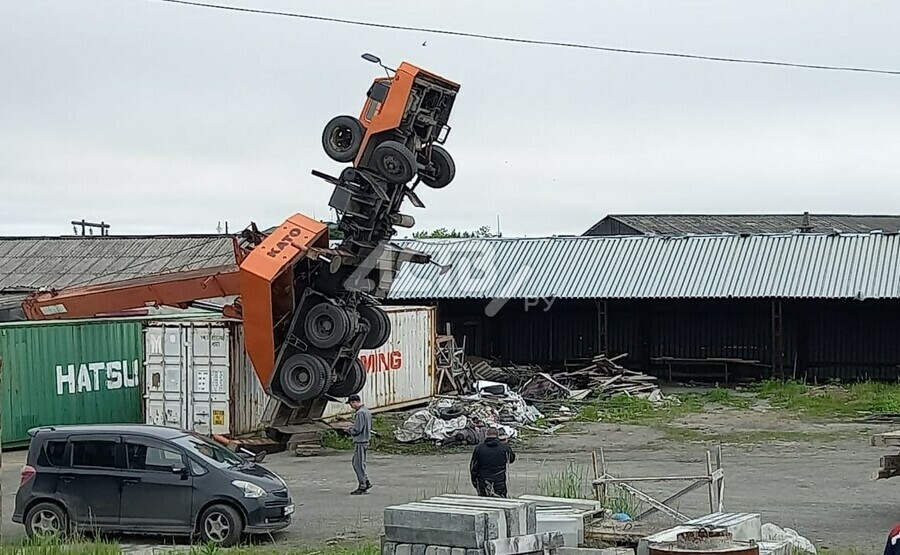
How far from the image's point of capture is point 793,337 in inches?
1501

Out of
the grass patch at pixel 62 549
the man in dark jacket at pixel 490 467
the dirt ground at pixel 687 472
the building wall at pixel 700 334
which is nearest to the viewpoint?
the grass patch at pixel 62 549

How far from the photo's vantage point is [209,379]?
960 inches

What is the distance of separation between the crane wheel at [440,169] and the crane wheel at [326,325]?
2.88m

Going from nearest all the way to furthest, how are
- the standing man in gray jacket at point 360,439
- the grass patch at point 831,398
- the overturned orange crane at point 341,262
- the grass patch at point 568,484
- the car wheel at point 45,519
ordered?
the car wheel at point 45,519
the grass patch at point 568,484
the standing man in gray jacket at point 360,439
the overturned orange crane at point 341,262
the grass patch at point 831,398

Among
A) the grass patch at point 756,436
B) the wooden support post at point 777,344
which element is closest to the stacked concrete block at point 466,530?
the grass patch at point 756,436

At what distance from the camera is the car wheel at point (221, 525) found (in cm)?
1526

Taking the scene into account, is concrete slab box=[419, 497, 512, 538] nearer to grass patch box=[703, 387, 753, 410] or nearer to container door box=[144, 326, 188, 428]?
container door box=[144, 326, 188, 428]

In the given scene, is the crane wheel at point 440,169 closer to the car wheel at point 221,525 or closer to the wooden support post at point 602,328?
the car wheel at point 221,525

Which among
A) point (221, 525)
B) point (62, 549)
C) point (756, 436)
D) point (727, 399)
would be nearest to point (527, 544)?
point (62, 549)

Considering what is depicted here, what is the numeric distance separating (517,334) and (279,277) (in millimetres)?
19674

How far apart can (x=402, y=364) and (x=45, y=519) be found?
15.9 meters

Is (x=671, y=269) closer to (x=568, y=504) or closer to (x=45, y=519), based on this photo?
(x=568, y=504)

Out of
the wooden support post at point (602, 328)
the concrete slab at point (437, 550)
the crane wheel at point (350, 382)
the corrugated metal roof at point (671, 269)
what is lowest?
the concrete slab at point (437, 550)

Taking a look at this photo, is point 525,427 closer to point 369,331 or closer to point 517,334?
point 369,331
